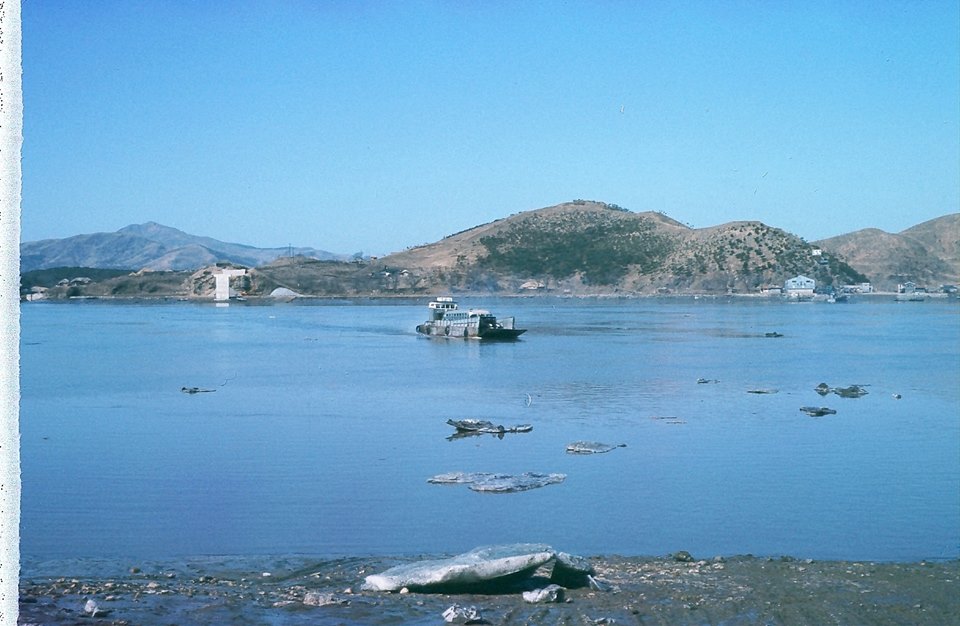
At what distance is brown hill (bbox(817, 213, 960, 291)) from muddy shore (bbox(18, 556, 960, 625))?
17611cm

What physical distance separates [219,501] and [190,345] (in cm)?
4604

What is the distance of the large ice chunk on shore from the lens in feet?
28.3

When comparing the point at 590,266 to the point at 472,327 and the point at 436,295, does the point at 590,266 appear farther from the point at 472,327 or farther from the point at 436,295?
the point at 472,327

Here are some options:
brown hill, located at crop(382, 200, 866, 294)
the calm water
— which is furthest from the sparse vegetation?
the calm water

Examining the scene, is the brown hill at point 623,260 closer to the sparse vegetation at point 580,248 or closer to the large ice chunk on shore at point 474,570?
the sparse vegetation at point 580,248

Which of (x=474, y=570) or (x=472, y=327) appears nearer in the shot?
(x=474, y=570)

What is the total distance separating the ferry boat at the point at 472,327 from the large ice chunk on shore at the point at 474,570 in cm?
5120

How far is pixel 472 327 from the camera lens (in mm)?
61344

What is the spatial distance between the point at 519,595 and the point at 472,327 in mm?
52789

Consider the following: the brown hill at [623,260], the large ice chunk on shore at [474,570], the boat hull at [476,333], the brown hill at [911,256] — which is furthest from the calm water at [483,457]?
the brown hill at [911,256]

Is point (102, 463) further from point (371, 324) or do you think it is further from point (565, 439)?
point (371, 324)

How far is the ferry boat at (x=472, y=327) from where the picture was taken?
60531mm

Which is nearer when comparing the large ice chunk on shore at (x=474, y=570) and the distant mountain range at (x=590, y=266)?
the large ice chunk on shore at (x=474, y=570)

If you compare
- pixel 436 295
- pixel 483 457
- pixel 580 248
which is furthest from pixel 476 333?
pixel 580 248
